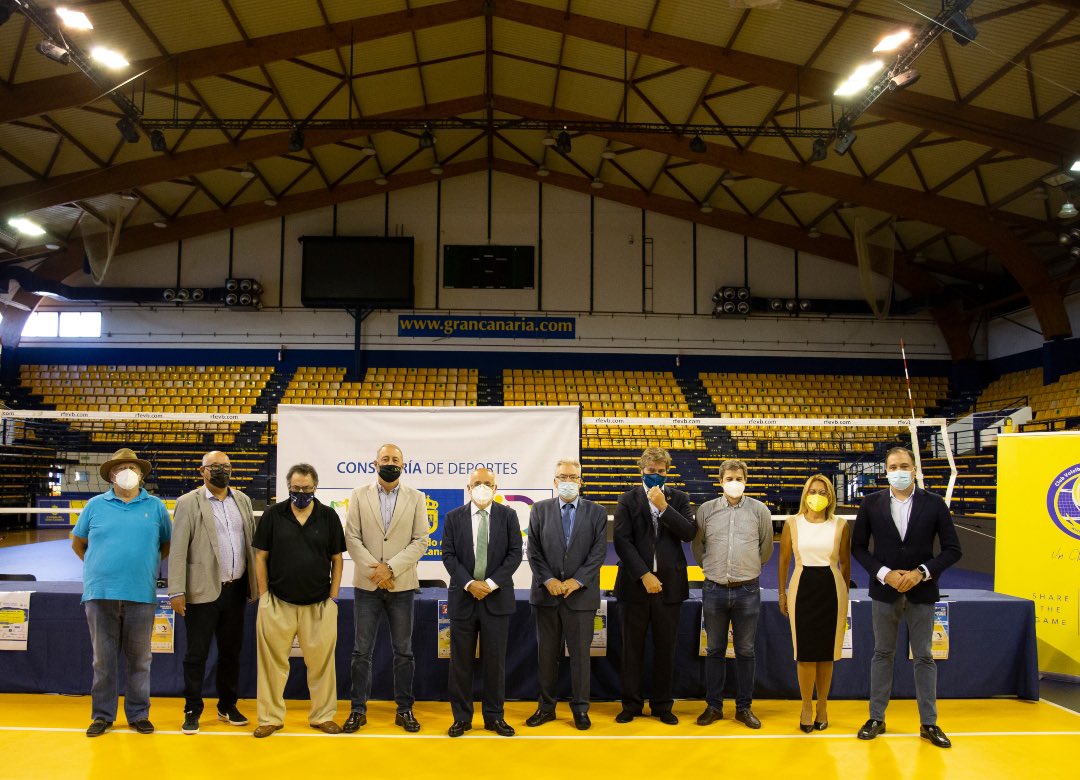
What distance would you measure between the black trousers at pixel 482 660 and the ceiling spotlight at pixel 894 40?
362 inches

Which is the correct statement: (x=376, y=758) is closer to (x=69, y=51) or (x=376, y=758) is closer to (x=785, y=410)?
(x=69, y=51)

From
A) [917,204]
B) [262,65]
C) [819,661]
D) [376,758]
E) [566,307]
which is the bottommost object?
[376,758]

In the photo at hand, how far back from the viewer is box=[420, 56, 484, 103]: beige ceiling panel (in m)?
15.4

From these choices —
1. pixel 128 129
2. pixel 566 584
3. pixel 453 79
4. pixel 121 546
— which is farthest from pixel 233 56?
pixel 566 584

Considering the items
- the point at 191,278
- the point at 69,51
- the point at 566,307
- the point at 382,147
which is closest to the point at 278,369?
the point at 191,278

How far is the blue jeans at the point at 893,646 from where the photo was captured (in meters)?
4.56

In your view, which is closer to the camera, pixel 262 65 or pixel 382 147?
pixel 262 65

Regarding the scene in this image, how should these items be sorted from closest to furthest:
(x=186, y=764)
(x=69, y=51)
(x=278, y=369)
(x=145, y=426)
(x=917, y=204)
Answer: (x=186, y=764)
(x=69, y=51)
(x=917, y=204)
(x=145, y=426)
(x=278, y=369)

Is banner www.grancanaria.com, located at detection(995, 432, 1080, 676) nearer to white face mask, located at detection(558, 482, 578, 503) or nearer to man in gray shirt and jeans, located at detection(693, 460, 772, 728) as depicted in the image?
man in gray shirt and jeans, located at detection(693, 460, 772, 728)

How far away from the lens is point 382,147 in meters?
18.1

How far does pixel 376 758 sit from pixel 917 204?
15484 mm

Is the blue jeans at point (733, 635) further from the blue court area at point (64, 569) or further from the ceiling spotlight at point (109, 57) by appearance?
the ceiling spotlight at point (109, 57)

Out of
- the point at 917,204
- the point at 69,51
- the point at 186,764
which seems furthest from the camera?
→ the point at 917,204

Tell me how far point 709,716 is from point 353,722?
2224 mm
